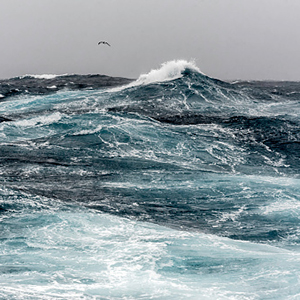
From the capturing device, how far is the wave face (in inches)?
715

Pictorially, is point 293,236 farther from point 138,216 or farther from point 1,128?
point 1,128

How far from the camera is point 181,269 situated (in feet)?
63.2

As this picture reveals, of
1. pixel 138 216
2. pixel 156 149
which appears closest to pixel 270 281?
pixel 138 216

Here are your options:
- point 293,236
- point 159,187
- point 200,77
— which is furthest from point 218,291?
point 200,77

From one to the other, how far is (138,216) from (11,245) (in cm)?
654

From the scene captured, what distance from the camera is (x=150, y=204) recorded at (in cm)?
2638

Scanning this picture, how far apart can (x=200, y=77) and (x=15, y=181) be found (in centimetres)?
4275

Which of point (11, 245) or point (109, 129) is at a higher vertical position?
point (109, 129)

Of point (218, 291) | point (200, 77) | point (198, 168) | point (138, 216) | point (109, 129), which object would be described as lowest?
point (218, 291)

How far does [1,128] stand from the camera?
1804 inches

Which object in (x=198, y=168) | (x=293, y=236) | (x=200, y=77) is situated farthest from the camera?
(x=200, y=77)

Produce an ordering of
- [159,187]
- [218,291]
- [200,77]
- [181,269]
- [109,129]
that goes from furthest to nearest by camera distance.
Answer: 1. [200,77]
2. [109,129]
3. [159,187]
4. [181,269]
5. [218,291]

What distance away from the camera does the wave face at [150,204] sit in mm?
18156

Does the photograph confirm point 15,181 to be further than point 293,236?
Yes
